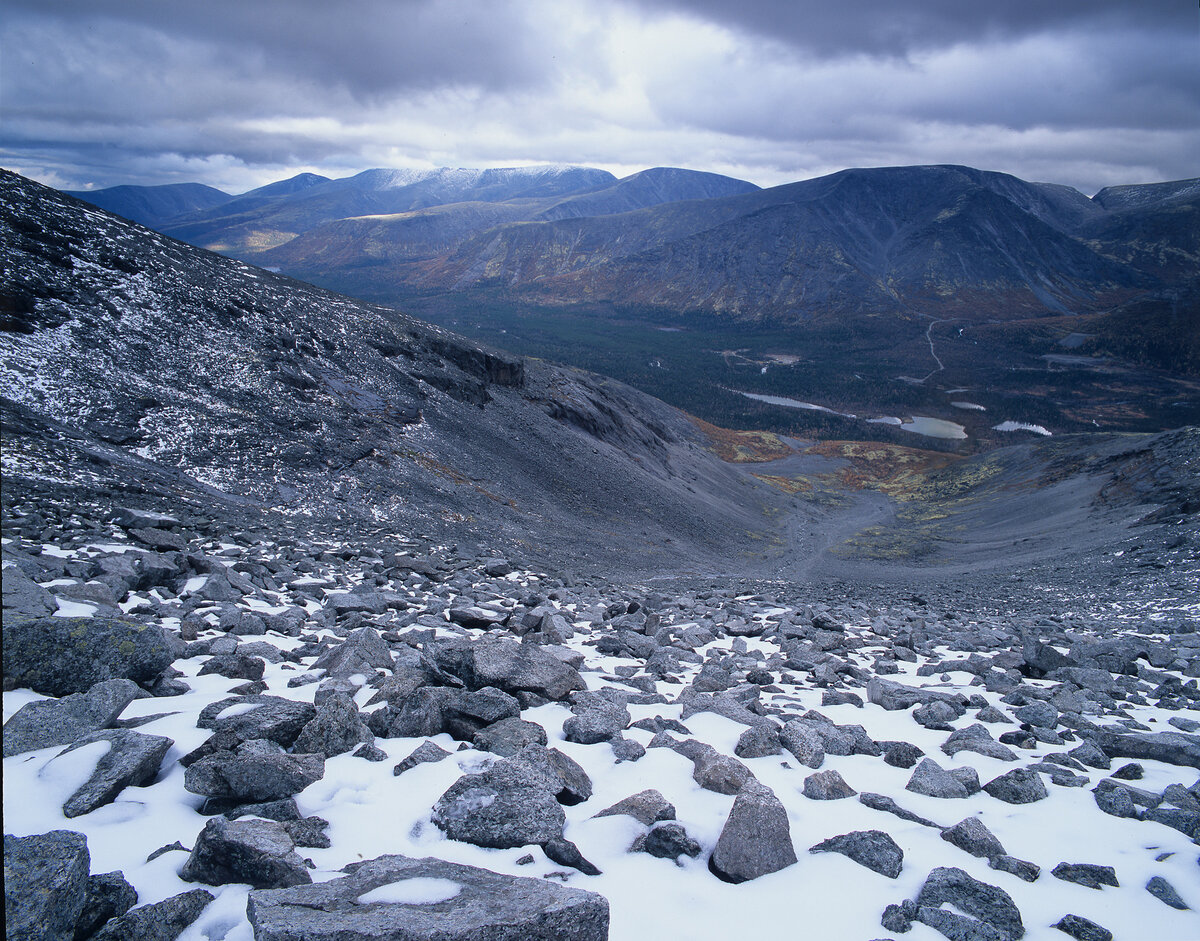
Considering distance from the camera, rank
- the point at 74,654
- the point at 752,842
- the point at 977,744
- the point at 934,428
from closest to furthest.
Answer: the point at 752,842 < the point at 74,654 < the point at 977,744 < the point at 934,428

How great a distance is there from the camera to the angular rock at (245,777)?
483 centimetres

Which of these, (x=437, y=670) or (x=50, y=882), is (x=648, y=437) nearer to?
(x=437, y=670)

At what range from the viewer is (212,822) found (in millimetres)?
4098

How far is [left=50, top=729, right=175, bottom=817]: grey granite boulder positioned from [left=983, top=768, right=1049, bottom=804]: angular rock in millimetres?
7546

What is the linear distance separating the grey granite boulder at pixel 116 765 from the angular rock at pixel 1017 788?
7.55 metres

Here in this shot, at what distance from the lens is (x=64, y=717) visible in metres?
5.29

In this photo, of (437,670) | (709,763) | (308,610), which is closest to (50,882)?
(437,670)

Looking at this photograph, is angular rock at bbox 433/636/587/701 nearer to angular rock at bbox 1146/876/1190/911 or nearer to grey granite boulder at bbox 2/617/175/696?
grey granite boulder at bbox 2/617/175/696

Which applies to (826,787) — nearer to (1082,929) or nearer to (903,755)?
(903,755)

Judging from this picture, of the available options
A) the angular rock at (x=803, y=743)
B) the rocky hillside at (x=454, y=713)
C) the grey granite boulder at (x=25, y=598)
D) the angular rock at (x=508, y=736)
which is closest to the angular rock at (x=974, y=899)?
the rocky hillside at (x=454, y=713)

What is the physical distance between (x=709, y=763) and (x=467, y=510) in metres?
21.4

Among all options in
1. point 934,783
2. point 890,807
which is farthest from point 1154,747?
point 890,807

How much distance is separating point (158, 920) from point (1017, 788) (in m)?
7.08

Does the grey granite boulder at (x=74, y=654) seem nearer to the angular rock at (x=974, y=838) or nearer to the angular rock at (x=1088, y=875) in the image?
the angular rock at (x=974, y=838)
